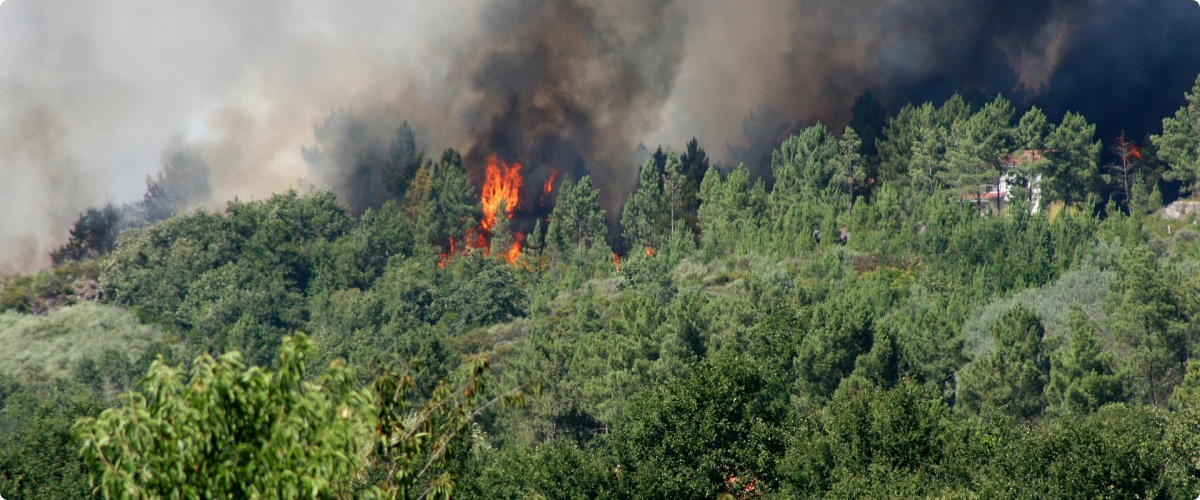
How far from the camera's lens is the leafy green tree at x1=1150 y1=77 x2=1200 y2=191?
310ft

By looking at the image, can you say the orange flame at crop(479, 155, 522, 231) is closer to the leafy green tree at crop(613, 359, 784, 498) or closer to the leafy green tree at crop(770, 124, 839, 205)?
the leafy green tree at crop(770, 124, 839, 205)

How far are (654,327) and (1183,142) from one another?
41.3 metres

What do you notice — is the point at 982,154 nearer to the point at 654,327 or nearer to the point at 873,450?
the point at 654,327

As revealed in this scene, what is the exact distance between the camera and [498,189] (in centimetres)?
12106

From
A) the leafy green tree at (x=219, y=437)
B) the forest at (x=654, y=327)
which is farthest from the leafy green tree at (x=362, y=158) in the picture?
the leafy green tree at (x=219, y=437)

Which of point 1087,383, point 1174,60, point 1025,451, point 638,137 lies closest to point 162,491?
point 1025,451

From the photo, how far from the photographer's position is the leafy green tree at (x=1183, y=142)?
310 feet

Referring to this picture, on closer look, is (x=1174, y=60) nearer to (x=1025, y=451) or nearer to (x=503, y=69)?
(x=503, y=69)

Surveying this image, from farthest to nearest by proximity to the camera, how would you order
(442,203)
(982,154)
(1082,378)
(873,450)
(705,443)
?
(442,203), (982,154), (1082,378), (873,450), (705,443)

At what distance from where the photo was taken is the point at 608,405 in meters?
69.6

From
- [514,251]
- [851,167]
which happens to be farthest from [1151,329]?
[514,251]

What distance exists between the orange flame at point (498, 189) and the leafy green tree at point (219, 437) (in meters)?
99.6

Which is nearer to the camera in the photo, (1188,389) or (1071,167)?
(1188,389)

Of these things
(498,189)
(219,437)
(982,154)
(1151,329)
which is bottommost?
(219,437)
